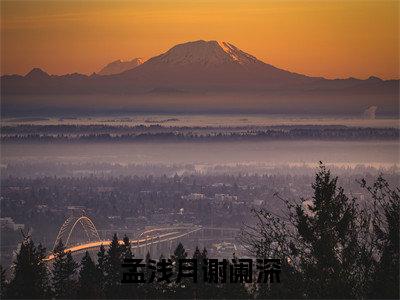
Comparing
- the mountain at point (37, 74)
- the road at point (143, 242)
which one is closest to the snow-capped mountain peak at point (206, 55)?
the mountain at point (37, 74)

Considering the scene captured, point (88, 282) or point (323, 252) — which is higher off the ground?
point (323, 252)

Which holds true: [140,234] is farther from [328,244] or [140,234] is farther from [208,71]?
[208,71]

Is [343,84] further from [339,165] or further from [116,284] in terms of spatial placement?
[116,284]

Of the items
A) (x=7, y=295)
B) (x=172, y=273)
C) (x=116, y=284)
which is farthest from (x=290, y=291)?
(x=7, y=295)

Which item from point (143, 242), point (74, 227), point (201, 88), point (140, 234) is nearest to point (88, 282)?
point (143, 242)

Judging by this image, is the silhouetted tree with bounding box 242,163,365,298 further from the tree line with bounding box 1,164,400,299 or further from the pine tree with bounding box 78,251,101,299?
the pine tree with bounding box 78,251,101,299

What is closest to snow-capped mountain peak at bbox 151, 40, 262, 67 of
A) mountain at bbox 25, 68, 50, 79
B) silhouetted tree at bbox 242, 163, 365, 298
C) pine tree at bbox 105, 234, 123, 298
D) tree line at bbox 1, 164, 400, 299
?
mountain at bbox 25, 68, 50, 79
